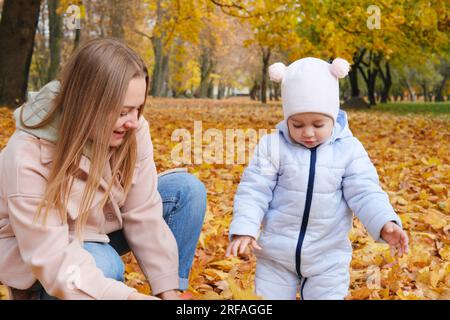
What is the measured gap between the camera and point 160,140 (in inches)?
302

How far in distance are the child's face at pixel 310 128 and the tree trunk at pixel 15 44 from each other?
26.2 feet

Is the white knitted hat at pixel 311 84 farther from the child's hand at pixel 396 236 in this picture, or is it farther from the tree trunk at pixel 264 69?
the tree trunk at pixel 264 69

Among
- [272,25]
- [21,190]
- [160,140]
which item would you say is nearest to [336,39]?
[272,25]

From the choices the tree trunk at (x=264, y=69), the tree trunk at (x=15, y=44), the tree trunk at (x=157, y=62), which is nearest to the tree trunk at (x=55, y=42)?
the tree trunk at (x=15, y=44)

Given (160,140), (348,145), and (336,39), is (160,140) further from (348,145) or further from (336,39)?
(348,145)

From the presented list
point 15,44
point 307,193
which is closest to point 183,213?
point 307,193

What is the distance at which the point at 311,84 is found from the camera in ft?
7.43

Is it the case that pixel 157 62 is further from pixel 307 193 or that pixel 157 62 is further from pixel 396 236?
pixel 396 236

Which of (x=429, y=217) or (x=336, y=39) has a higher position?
(x=336, y=39)

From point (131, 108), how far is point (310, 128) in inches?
28.7

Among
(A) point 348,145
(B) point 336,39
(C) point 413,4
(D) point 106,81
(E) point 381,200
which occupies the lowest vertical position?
(E) point 381,200

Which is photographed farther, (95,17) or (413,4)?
(95,17)
